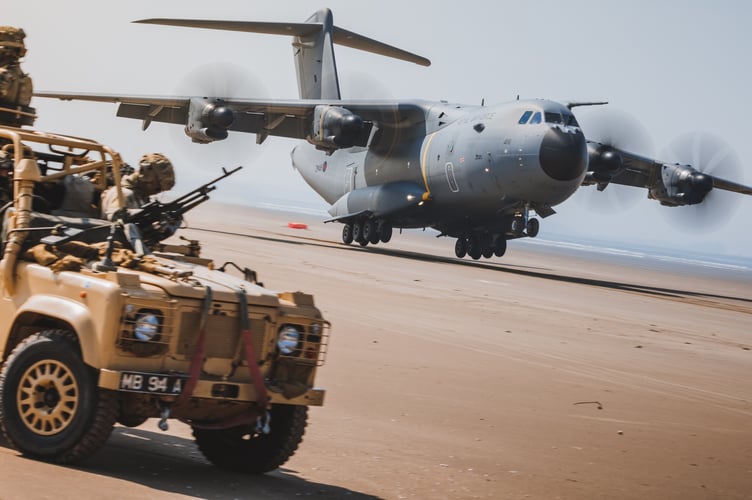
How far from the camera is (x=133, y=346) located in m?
6.27

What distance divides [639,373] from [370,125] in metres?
23.9

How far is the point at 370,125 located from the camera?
120 ft

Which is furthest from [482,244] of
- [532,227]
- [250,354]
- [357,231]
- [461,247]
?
[250,354]

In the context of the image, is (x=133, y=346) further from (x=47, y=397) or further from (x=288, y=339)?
(x=288, y=339)

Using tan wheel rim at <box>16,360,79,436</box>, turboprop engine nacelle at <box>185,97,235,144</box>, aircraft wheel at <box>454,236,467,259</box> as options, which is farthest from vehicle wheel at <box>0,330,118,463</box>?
aircraft wheel at <box>454,236,467,259</box>

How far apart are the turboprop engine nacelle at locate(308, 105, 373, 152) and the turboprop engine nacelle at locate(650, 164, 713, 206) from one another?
34.5 feet

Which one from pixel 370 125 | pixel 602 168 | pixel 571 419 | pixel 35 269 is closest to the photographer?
pixel 35 269

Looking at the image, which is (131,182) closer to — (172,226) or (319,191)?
(172,226)

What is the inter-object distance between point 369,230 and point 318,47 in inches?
331

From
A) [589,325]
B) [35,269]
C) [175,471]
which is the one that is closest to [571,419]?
[175,471]

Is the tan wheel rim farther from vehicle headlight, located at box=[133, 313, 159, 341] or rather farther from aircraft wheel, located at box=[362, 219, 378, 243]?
aircraft wheel, located at box=[362, 219, 378, 243]

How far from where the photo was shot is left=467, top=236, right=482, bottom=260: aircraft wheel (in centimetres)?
3706

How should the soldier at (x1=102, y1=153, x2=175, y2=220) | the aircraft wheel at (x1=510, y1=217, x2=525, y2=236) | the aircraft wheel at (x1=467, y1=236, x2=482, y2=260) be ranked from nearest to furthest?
1. the soldier at (x1=102, y1=153, x2=175, y2=220)
2. the aircraft wheel at (x1=510, y1=217, x2=525, y2=236)
3. the aircraft wheel at (x1=467, y1=236, x2=482, y2=260)

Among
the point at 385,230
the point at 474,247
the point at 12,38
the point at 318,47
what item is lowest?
the point at 474,247
